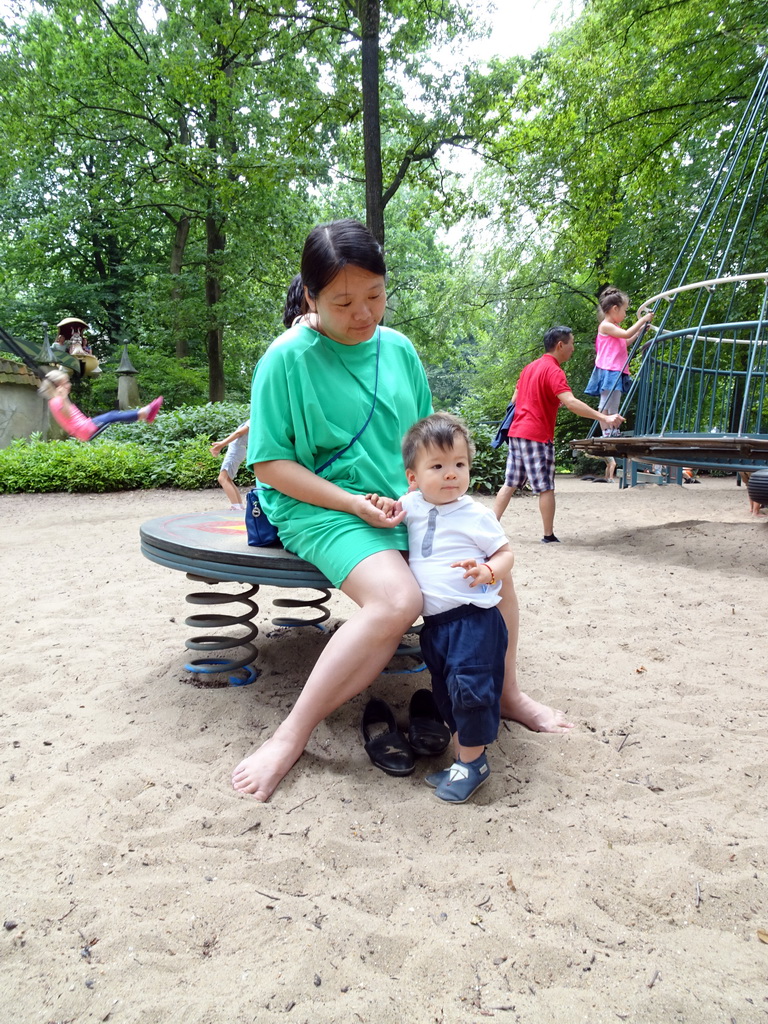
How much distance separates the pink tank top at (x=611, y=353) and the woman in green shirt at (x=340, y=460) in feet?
15.1

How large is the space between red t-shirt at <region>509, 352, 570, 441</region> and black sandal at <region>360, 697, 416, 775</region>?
376cm

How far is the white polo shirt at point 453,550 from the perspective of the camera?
2004mm

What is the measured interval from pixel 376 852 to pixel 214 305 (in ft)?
54.5

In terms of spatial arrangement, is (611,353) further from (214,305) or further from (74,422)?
(214,305)

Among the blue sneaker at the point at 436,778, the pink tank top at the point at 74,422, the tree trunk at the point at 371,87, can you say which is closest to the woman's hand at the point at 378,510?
the blue sneaker at the point at 436,778

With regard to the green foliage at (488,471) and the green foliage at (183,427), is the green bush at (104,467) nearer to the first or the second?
the green foliage at (183,427)

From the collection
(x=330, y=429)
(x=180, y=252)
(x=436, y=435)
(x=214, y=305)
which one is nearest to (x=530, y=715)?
(x=436, y=435)

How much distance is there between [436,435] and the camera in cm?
205

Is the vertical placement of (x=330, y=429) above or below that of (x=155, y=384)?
above

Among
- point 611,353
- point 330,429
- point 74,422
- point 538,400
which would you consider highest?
point 611,353

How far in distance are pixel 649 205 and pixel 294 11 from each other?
6.76 meters

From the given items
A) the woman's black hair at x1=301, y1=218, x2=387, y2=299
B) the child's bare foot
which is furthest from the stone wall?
the child's bare foot

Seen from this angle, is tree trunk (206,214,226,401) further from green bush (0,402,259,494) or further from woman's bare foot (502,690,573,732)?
woman's bare foot (502,690,573,732)

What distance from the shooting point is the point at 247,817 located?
191cm
